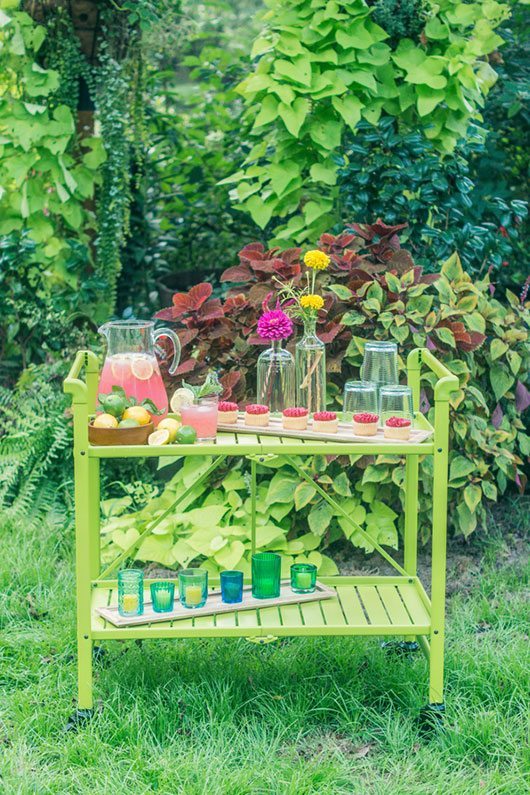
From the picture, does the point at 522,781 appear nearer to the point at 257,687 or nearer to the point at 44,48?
the point at 257,687

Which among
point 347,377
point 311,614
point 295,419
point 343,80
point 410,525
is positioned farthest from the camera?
point 343,80

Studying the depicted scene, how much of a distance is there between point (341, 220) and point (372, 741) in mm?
1956

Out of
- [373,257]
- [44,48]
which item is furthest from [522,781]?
[44,48]

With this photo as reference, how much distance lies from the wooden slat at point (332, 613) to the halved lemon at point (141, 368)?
27.2 inches

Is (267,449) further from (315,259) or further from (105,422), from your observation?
(315,259)

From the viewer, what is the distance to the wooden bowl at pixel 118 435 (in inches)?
88.8

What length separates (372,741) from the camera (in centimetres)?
237

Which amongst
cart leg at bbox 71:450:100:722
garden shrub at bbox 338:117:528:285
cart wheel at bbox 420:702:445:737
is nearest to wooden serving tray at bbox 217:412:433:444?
cart leg at bbox 71:450:100:722

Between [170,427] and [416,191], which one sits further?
[416,191]

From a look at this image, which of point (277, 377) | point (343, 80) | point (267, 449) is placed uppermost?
point (343, 80)

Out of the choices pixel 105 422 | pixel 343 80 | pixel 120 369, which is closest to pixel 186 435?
pixel 105 422

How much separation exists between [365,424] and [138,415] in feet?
1.64

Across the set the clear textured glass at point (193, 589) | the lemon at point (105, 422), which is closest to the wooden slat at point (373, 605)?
the clear textured glass at point (193, 589)

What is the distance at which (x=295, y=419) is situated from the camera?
7.75ft
